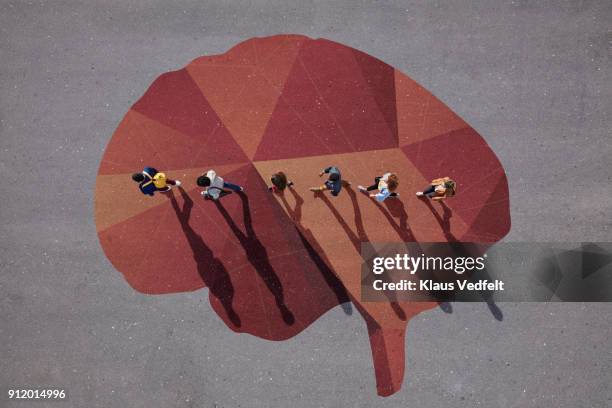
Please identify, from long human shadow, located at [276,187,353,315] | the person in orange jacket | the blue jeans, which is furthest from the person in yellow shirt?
the person in orange jacket

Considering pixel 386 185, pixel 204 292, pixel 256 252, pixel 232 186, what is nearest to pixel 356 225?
pixel 386 185

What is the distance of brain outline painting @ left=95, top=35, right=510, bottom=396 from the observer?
248 inches

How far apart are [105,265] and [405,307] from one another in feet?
15.3

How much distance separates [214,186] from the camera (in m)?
5.73

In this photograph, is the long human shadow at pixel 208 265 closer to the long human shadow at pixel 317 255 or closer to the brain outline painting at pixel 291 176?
the brain outline painting at pixel 291 176

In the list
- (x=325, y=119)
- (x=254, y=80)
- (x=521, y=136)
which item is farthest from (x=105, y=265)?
(x=521, y=136)

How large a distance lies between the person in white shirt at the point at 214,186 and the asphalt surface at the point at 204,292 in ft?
5.18

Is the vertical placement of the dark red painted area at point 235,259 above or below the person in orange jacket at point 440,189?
below

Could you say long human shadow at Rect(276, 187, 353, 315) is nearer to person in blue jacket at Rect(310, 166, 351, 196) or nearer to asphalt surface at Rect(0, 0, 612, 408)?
asphalt surface at Rect(0, 0, 612, 408)

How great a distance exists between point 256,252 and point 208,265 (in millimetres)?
767

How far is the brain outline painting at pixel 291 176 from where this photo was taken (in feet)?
20.7

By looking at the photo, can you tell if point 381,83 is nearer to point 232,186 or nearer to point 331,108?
point 331,108

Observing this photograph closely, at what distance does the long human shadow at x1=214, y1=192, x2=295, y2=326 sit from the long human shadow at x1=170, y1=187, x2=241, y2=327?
1.53 feet

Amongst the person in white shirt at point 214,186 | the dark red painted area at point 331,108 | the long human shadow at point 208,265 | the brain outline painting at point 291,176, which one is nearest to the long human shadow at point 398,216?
the brain outline painting at point 291,176
